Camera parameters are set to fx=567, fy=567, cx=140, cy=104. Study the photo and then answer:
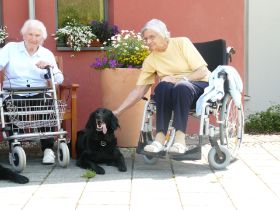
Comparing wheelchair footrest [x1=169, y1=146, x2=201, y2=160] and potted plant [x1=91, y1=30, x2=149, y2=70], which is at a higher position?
potted plant [x1=91, y1=30, x2=149, y2=70]

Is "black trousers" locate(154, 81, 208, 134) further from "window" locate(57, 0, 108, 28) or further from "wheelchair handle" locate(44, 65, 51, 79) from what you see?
"window" locate(57, 0, 108, 28)

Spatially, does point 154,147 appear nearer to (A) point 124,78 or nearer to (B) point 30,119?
(B) point 30,119

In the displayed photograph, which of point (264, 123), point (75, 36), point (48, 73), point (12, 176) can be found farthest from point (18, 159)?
point (264, 123)

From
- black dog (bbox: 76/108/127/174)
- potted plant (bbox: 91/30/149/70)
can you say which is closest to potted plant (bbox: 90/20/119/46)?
potted plant (bbox: 91/30/149/70)

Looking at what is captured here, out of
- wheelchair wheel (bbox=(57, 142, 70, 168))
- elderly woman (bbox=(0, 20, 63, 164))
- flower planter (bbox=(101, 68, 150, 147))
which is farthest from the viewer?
flower planter (bbox=(101, 68, 150, 147))

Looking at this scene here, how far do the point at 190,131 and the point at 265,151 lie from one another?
1.10 meters

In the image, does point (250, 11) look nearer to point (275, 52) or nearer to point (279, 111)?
point (275, 52)

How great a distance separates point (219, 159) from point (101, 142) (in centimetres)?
107

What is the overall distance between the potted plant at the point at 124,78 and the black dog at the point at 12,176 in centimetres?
163

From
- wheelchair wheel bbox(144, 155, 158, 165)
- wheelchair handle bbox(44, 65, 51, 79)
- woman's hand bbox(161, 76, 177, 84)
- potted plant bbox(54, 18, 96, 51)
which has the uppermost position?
potted plant bbox(54, 18, 96, 51)

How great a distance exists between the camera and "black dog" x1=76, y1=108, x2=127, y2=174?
5.09 metres

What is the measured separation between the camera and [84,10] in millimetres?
6672

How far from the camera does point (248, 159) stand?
5.39 metres

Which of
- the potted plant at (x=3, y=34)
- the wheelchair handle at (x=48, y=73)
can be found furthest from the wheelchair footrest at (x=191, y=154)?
the potted plant at (x=3, y=34)
